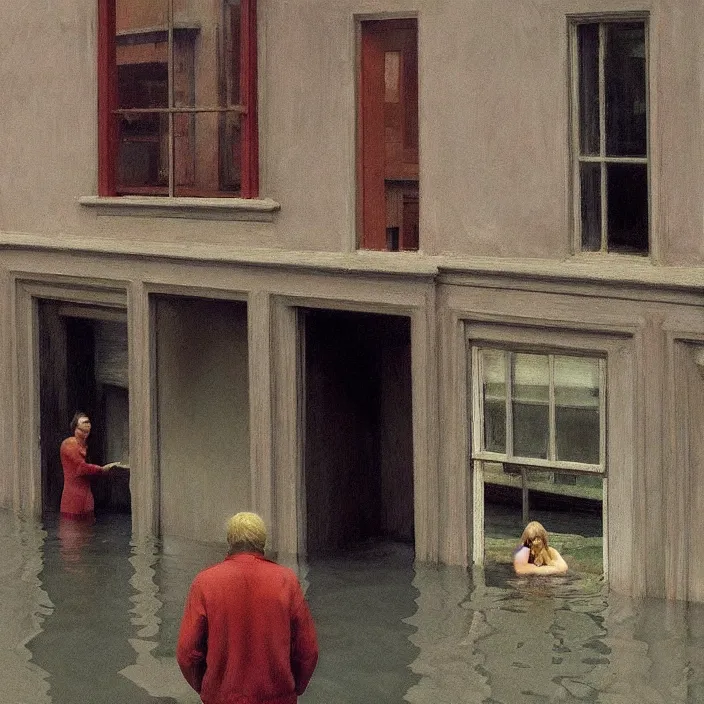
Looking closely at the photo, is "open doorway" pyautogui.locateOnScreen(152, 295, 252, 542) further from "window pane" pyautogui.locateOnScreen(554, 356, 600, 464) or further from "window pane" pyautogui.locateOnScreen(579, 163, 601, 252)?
"window pane" pyautogui.locateOnScreen(579, 163, 601, 252)

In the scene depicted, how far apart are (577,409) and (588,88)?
95.8 inches

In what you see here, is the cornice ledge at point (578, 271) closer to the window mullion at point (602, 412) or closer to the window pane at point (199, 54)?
the window mullion at point (602, 412)

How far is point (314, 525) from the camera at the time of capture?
18312 mm

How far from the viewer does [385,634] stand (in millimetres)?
15422

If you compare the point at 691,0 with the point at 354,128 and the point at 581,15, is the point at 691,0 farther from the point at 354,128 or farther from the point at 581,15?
the point at 354,128

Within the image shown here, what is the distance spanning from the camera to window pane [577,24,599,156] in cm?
1588

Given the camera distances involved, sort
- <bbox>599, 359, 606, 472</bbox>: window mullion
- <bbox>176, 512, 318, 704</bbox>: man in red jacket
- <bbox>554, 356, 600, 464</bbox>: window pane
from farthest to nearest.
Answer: <bbox>554, 356, 600, 464</bbox>: window pane < <bbox>599, 359, 606, 472</bbox>: window mullion < <bbox>176, 512, 318, 704</bbox>: man in red jacket

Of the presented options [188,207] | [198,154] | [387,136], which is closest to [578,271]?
[387,136]

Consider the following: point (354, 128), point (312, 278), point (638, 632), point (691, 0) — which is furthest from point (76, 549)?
point (691, 0)

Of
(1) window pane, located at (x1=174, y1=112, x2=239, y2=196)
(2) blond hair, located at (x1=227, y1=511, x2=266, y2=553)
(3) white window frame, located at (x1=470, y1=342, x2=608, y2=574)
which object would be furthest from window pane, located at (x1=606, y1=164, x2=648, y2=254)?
(2) blond hair, located at (x1=227, y1=511, x2=266, y2=553)

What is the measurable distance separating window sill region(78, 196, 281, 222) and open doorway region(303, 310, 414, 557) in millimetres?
968

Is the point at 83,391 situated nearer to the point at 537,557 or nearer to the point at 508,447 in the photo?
the point at 508,447

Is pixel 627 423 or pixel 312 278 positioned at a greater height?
pixel 312 278

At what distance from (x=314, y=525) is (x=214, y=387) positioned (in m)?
1.63
